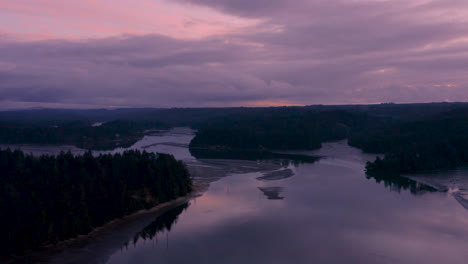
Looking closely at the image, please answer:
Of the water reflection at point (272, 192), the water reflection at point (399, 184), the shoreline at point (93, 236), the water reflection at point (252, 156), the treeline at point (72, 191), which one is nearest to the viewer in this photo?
the shoreline at point (93, 236)

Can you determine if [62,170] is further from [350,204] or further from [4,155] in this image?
[350,204]

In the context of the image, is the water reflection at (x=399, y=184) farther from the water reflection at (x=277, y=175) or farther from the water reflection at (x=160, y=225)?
the water reflection at (x=160, y=225)

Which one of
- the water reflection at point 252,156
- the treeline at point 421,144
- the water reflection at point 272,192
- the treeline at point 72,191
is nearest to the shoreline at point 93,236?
the treeline at point 72,191

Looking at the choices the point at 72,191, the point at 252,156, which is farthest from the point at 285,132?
the point at 72,191

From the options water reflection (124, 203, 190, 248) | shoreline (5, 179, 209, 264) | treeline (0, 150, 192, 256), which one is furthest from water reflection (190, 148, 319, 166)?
water reflection (124, 203, 190, 248)

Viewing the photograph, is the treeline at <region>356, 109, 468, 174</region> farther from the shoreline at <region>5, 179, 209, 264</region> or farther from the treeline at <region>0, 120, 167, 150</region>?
the treeline at <region>0, 120, 167, 150</region>

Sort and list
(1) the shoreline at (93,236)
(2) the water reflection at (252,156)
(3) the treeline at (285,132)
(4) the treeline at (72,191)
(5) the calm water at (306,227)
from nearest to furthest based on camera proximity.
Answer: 1. (1) the shoreline at (93,236)
2. (5) the calm water at (306,227)
3. (4) the treeline at (72,191)
4. (2) the water reflection at (252,156)
5. (3) the treeline at (285,132)

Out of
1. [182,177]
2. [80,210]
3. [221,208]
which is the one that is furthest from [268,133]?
[80,210]
